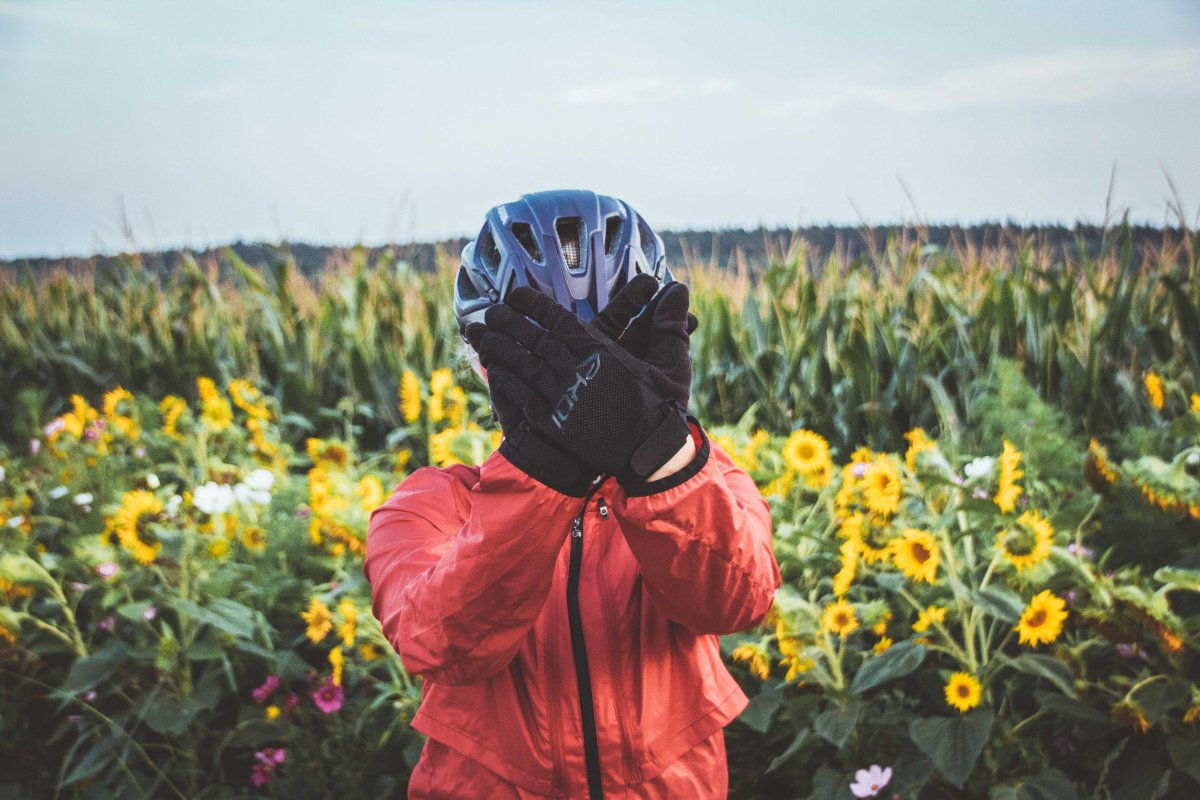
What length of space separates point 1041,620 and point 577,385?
1386 millimetres

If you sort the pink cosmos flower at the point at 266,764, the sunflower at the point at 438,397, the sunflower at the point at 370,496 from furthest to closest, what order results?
the sunflower at the point at 438,397 < the sunflower at the point at 370,496 < the pink cosmos flower at the point at 266,764

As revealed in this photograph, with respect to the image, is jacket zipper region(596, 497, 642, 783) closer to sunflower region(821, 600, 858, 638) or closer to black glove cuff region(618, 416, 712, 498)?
black glove cuff region(618, 416, 712, 498)

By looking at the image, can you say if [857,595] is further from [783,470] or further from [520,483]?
[520,483]

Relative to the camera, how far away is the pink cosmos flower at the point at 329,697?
2281 millimetres

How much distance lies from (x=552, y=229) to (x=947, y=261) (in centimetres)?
396

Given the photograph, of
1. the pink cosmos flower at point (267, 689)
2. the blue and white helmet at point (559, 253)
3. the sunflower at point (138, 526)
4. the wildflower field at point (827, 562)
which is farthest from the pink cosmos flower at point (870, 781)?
the sunflower at point (138, 526)

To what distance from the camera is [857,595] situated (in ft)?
7.68

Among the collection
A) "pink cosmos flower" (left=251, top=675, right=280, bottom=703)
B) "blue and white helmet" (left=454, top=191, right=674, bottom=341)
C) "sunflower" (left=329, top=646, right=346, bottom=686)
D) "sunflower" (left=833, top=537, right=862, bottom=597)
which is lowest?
"pink cosmos flower" (left=251, top=675, right=280, bottom=703)

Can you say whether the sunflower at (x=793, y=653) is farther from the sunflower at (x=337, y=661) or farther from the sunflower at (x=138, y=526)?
the sunflower at (x=138, y=526)

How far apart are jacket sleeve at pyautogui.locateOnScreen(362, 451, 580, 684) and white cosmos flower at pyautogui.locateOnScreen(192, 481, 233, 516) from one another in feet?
5.44

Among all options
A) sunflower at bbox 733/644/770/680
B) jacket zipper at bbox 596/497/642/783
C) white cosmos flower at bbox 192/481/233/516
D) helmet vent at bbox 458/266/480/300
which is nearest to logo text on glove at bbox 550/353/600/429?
jacket zipper at bbox 596/497/642/783

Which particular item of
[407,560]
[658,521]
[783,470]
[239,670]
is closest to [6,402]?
[239,670]

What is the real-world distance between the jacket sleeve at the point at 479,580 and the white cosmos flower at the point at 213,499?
166 centimetres

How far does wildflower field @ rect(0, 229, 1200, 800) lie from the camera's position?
1896 mm
